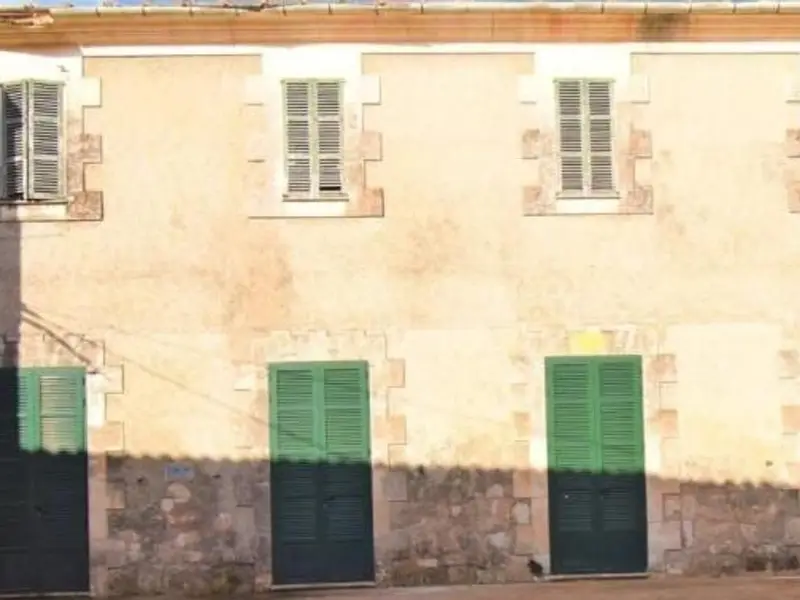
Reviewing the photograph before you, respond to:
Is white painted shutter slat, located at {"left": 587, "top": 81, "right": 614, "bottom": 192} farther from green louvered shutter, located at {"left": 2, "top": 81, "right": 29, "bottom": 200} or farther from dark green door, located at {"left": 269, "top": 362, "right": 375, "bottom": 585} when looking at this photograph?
green louvered shutter, located at {"left": 2, "top": 81, "right": 29, "bottom": 200}

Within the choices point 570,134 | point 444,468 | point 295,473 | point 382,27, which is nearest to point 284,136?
point 382,27

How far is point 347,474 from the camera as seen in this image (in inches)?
447

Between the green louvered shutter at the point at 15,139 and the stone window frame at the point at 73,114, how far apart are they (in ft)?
0.45

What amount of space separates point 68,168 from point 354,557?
14.9ft

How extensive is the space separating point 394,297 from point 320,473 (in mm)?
1793

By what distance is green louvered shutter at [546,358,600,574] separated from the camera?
11445mm

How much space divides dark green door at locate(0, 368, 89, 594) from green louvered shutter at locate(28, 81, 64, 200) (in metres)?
1.72

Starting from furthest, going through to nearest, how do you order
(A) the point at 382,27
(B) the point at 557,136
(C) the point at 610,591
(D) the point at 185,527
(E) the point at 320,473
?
(B) the point at 557,136 < (A) the point at 382,27 < (E) the point at 320,473 < (D) the point at 185,527 < (C) the point at 610,591

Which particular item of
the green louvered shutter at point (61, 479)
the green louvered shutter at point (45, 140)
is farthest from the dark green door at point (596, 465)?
the green louvered shutter at point (45, 140)

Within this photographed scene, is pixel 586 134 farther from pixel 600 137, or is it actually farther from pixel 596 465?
pixel 596 465

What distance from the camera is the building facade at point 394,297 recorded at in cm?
1128

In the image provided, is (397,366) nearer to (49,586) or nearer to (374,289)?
(374,289)

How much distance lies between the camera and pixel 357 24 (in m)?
11.5

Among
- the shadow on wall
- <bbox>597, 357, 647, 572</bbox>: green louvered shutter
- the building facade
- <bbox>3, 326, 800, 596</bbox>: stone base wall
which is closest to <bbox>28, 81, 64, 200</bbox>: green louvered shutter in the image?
the building facade
